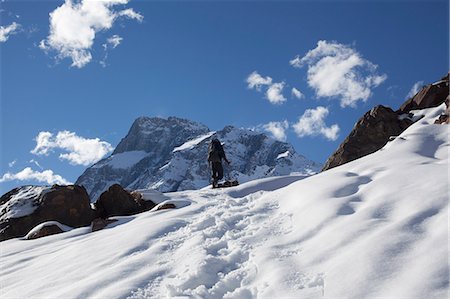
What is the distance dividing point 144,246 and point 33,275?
1.94 meters

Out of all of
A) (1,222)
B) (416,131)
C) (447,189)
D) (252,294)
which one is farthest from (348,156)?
(252,294)

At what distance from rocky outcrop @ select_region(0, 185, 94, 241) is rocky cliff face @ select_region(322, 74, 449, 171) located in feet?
33.9

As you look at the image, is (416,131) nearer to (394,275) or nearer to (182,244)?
(182,244)

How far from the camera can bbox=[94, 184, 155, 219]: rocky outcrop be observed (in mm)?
16453

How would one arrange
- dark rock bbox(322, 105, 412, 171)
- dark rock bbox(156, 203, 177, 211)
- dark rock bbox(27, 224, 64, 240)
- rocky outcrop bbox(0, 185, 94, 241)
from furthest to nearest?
dark rock bbox(322, 105, 412, 171) < rocky outcrop bbox(0, 185, 94, 241) < dark rock bbox(27, 224, 64, 240) < dark rock bbox(156, 203, 177, 211)

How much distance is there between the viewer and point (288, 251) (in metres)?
6.23

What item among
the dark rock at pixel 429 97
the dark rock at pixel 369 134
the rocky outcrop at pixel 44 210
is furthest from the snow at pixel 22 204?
the dark rock at pixel 429 97

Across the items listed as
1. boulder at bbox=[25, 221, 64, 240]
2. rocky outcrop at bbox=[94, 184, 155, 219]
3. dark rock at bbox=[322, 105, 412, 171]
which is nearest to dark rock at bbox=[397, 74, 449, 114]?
dark rock at bbox=[322, 105, 412, 171]

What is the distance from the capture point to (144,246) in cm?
788

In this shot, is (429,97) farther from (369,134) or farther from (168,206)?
(168,206)

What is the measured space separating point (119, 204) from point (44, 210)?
2.59m

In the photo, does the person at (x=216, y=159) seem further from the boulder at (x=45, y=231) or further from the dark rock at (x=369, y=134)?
the boulder at (x=45, y=231)

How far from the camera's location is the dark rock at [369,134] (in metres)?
19.3

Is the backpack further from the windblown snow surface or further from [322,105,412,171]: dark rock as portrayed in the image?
the windblown snow surface
